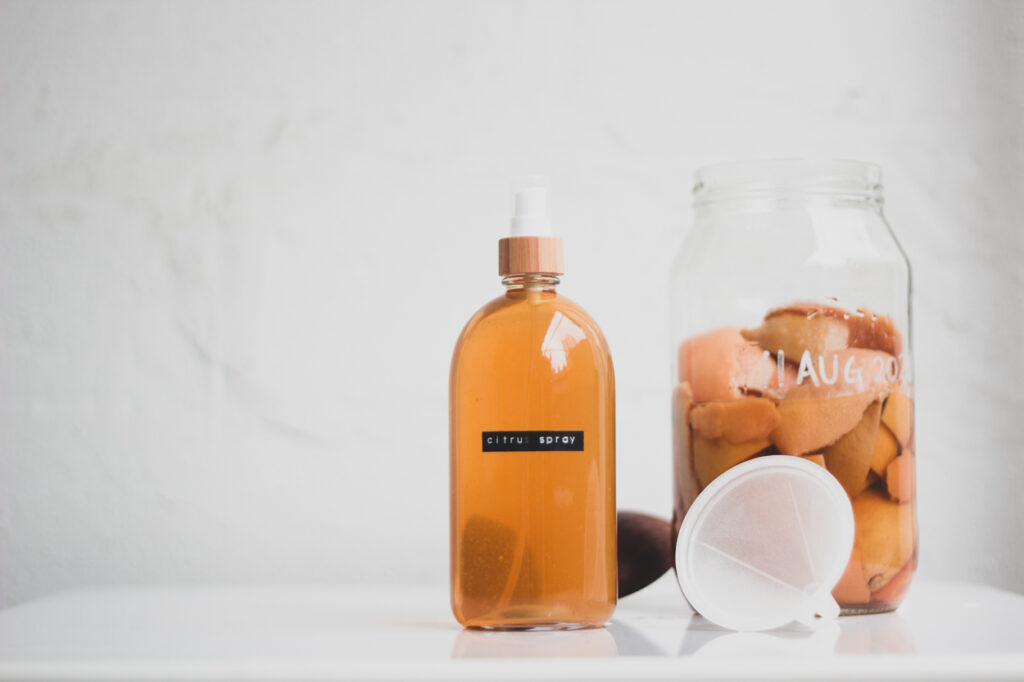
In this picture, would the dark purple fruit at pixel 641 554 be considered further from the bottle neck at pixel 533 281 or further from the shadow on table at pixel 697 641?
the bottle neck at pixel 533 281

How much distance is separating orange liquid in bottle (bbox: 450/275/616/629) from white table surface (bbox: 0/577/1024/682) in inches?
0.8

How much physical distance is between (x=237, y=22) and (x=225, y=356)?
0.90 feet

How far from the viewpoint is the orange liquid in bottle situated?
22.2 inches

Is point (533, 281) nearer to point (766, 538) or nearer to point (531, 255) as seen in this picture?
point (531, 255)

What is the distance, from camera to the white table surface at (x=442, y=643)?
0.46 metres

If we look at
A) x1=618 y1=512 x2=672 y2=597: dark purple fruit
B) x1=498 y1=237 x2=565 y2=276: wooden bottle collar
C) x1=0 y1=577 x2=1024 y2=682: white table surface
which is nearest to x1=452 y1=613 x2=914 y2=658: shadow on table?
x1=0 y1=577 x2=1024 y2=682: white table surface

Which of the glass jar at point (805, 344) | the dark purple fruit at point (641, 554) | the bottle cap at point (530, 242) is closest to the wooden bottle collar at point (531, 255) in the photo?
the bottle cap at point (530, 242)

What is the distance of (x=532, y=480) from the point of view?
1.86 ft

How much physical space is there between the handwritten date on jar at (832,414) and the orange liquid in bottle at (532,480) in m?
0.07

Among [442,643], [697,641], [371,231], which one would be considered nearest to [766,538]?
[697,641]

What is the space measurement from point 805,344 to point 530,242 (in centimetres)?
17

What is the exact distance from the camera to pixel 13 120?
33.0 inches

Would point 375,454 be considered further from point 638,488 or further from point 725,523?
point 725,523

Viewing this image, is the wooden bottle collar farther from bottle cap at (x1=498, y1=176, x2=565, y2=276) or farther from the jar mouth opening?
the jar mouth opening
